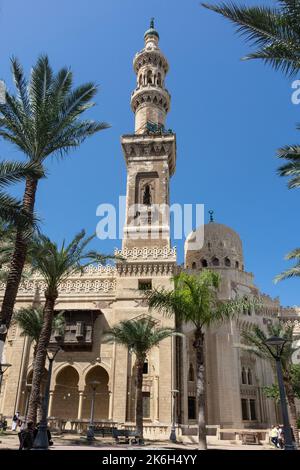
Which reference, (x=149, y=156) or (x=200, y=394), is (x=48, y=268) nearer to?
(x=200, y=394)

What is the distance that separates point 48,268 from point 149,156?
2009 cm

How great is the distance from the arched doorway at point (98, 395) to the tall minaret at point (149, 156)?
31.0ft

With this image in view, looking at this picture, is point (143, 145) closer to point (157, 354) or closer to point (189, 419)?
point (157, 354)

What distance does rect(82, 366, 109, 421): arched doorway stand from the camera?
26.9 meters

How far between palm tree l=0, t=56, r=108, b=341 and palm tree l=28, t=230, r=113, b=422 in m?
3.88

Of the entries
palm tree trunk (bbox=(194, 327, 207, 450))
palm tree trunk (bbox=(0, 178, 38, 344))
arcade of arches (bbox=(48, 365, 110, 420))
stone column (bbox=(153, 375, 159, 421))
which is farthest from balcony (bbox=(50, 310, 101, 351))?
palm tree trunk (bbox=(0, 178, 38, 344))

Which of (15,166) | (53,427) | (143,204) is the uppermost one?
(143,204)

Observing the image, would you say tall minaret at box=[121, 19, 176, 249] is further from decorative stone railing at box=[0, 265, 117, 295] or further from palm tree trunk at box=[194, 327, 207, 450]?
palm tree trunk at box=[194, 327, 207, 450]

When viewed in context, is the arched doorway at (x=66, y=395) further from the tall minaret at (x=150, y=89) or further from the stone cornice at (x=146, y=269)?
the tall minaret at (x=150, y=89)

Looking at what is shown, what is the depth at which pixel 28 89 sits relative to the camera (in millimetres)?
15203

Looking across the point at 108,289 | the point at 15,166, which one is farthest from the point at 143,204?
the point at 15,166

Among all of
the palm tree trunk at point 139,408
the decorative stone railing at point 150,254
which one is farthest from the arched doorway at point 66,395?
the decorative stone railing at point 150,254

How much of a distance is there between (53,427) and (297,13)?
2283 cm

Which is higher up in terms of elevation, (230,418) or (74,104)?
(74,104)
